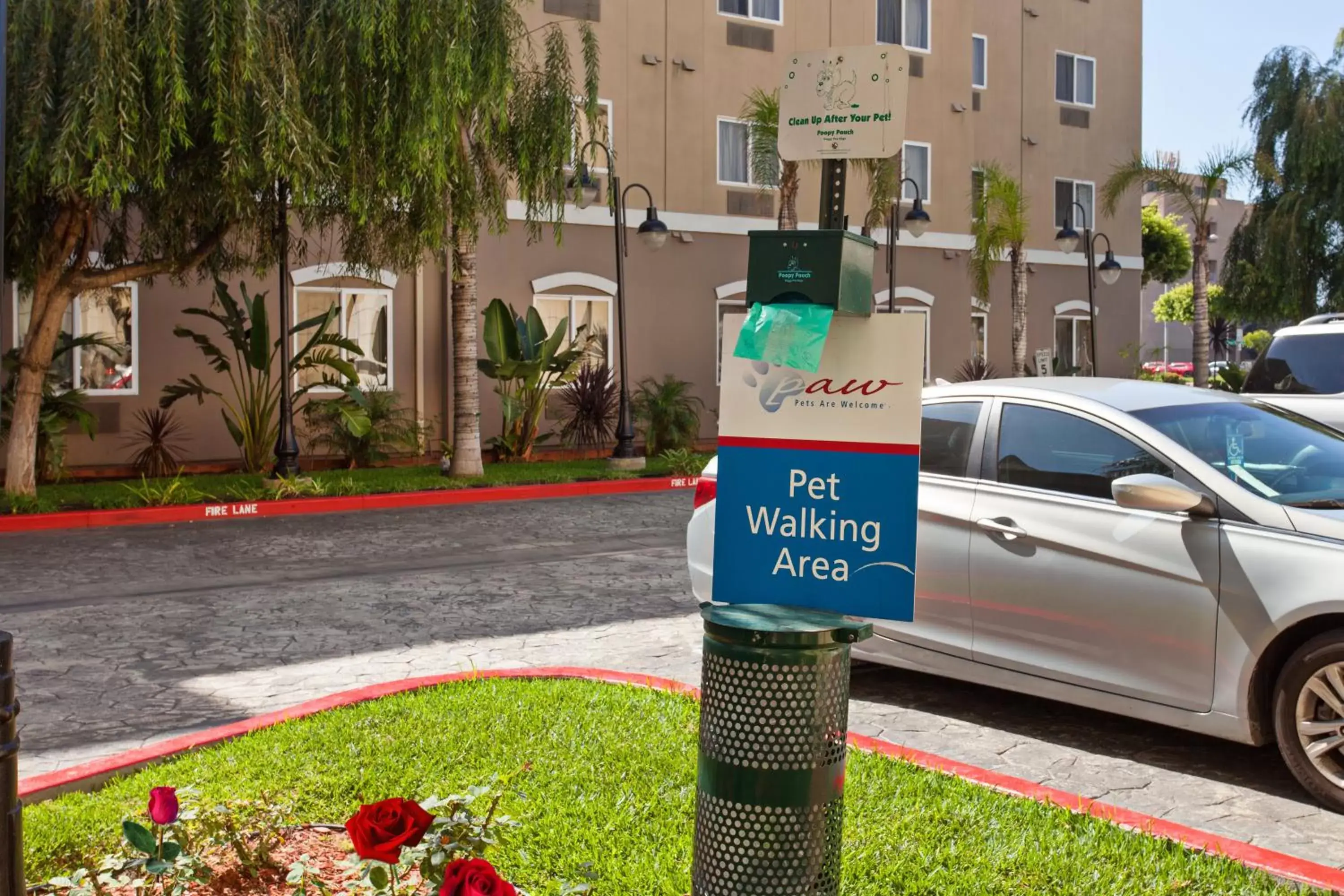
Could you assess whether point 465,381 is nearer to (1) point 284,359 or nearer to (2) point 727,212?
(1) point 284,359

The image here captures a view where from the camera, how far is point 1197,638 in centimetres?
551

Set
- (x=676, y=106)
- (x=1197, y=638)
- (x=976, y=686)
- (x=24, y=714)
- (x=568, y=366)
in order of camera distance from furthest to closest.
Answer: (x=676, y=106)
(x=568, y=366)
(x=976, y=686)
(x=24, y=714)
(x=1197, y=638)

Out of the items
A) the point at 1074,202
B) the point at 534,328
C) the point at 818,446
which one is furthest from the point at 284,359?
the point at 1074,202

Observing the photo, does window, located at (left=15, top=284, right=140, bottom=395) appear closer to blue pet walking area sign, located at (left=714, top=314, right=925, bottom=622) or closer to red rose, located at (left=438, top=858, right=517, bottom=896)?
blue pet walking area sign, located at (left=714, top=314, right=925, bottom=622)

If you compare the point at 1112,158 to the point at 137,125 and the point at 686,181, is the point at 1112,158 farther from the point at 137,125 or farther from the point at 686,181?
the point at 137,125

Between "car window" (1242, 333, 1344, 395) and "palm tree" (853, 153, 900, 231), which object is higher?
"palm tree" (853, 153, 900, 231)

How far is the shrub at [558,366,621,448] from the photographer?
21859mm

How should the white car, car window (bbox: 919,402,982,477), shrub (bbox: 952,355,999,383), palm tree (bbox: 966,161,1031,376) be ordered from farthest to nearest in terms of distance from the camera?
shrub (bbox: 952,355,999,383) → palm tree (bbox: 966,161,1031,376) → the white car → car window (bbox: 919,402,982,477)

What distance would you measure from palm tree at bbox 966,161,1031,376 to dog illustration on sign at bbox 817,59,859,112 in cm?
2372

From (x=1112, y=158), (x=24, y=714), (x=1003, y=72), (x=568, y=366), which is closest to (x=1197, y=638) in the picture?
(x=24, y=714)

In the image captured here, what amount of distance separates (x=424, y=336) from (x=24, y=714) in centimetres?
1586

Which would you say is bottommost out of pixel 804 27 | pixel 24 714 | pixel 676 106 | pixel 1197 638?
pixel 24 714

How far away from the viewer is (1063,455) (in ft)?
20.6

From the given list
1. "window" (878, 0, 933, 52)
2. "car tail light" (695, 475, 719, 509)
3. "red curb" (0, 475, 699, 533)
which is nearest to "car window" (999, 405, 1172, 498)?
"car tail light" (695, 475, 719, 509)
